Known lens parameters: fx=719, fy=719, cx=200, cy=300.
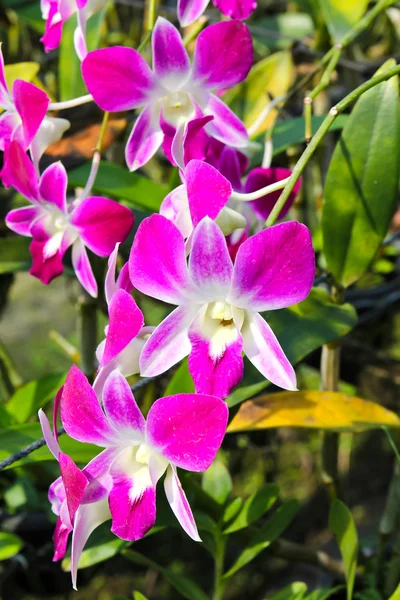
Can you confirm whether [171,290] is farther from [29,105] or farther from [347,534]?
[347,534]

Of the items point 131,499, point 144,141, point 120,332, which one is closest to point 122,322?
point 120,332

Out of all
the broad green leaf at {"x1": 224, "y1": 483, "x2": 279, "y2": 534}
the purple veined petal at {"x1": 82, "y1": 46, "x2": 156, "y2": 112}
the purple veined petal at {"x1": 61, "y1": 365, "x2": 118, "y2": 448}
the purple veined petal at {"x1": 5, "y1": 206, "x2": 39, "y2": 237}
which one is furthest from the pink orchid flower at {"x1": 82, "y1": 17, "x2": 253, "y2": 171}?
the broad green leaf at {"x1": 224, "y1": 483, "x2": 279, "y2": 534}

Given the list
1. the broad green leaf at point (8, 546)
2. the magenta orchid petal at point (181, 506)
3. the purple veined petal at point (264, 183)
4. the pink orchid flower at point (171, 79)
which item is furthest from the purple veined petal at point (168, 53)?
the broad green leaf at point (8, 546)

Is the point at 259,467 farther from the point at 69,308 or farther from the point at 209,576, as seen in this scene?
the point at 69,308

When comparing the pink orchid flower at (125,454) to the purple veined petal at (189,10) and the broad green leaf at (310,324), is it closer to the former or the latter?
the broad green leaf at (310,324)

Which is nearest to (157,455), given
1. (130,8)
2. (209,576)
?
(209,576)

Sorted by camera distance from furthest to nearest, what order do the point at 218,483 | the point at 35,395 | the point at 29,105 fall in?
the point at 35,395 < the point at 218,483 < the point at 29,105
